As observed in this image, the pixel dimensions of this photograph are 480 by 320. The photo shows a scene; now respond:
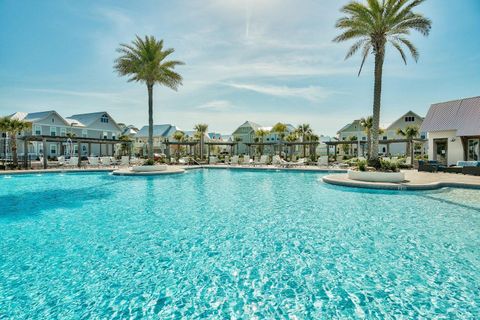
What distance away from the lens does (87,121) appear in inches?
Answer: 1724

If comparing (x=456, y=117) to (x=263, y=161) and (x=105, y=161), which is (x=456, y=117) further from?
(x=105, y=161)

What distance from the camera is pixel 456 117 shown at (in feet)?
71.7

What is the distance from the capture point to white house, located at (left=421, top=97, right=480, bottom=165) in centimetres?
2064

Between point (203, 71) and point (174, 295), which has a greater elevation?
point (203, 71)

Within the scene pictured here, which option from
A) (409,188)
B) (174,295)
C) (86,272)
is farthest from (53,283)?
(409,188)

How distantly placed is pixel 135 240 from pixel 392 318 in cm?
503

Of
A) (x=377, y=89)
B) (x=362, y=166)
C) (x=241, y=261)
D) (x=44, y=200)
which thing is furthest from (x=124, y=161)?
(x=241, y=261)

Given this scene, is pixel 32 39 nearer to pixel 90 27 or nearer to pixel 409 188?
pixel 90 27

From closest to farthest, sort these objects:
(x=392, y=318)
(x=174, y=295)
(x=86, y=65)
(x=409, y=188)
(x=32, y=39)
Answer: (x=392, y=318), (x=174, y=295), (x=409, y=188), (x=32, y=39), (x=86, y=65)

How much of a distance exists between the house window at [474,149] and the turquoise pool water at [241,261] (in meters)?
15.3

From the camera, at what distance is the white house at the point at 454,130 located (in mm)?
20641

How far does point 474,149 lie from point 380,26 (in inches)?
534

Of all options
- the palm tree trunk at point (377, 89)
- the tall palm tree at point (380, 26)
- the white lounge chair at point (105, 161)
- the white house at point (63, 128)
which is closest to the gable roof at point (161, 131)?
the white house at point (63, 128)

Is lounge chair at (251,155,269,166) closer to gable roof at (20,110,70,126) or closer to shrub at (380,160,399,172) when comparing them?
shrub at (380,160,399,172)
